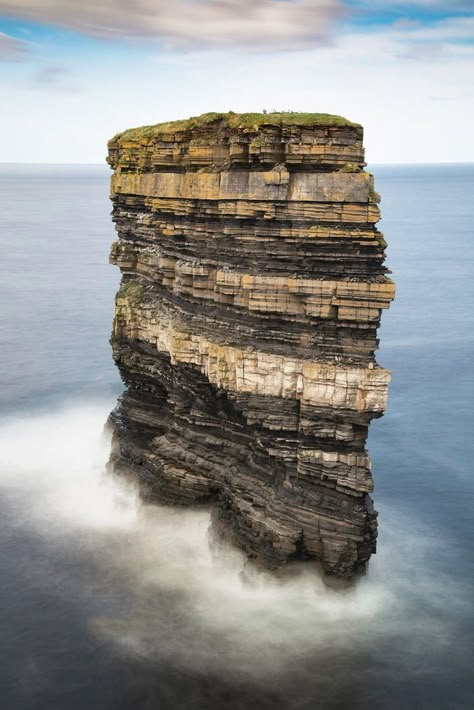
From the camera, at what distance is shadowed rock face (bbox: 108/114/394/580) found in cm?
4644

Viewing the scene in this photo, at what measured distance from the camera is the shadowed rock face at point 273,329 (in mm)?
46438

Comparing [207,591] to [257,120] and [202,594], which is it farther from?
[257,120]

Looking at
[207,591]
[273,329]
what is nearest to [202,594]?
[207,591]

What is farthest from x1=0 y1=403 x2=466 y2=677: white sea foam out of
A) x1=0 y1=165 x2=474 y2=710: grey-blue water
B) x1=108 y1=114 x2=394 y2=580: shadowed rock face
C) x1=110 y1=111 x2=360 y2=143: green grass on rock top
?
x1=110 y1=111 x2=360 y2=143: green grass on rock top

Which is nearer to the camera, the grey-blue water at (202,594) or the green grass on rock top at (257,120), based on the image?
the grey-blue water at (202,594)

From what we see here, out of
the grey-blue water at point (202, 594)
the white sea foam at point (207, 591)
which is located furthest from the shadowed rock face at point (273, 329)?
the grey-blue water at point (202, 594)

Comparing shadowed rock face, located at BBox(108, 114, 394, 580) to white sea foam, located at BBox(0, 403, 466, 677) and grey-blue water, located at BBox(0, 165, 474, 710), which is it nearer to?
white sea foam, located at BBox(0, 403, 466, 677)

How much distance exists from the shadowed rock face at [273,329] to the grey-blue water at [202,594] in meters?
2.82

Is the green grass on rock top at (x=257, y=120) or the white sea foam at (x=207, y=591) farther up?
the green grass on rock top at (x=257, y=120)

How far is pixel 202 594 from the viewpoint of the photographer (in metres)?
51.0

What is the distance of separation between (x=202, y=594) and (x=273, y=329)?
15036mm

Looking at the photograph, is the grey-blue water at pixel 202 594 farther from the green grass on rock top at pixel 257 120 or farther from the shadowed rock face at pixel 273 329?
the green grass on rock top at pixel 257 120

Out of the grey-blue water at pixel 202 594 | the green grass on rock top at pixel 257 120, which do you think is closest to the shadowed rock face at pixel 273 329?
the green grass on rock top at pixel 257 120

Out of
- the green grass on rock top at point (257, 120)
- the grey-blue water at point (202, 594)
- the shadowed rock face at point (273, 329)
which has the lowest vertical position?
the grey-blue water at point (202, 594)
